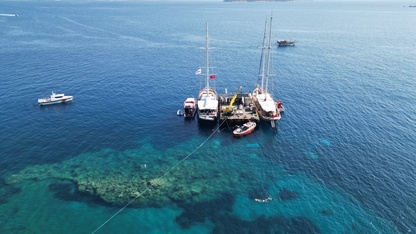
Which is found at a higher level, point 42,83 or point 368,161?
point 42,83

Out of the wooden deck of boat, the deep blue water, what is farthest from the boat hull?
the wooden deck of boat

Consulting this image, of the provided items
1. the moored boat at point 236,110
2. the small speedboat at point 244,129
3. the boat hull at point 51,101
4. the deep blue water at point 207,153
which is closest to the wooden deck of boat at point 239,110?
the moored boat at point 236,110

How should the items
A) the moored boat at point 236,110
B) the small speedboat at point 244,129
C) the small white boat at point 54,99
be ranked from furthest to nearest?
1. the small white boat at point 54,99
2. the moored boat at point 236,110
3. the small speedboat at point 244,129

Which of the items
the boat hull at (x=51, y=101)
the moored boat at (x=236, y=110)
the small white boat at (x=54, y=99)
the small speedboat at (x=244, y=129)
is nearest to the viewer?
the small speedboat at (x=244, y=129)

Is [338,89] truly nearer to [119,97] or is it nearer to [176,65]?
[176,65]

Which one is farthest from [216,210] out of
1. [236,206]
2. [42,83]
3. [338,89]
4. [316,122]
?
[42,83]

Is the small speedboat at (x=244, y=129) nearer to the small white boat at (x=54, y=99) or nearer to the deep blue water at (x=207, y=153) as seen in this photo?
the deep blue water at (x=207, y=153)

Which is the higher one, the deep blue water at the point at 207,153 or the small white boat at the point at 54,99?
the small white boat at the point at 54,99
